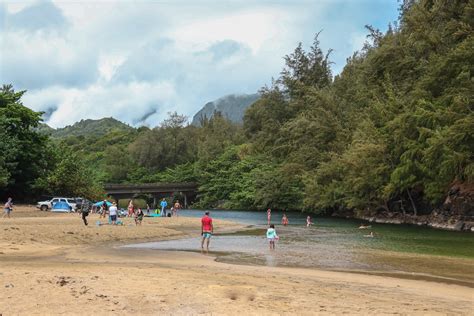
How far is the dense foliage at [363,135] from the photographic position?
48781 millimetres

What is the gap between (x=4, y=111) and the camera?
202 ft

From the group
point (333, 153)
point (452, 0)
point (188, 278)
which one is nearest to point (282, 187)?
point (333, 153)

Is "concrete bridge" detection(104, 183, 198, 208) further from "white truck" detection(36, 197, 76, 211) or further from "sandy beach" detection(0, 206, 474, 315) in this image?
"sandy beach" detection(0, 206, 474, 315)

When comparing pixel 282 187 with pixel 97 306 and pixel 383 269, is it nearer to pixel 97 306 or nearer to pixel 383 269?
pixel 383 269

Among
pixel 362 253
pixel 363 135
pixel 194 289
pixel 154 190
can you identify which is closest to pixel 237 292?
pixel 194 289

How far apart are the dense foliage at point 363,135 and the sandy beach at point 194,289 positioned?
31176mm

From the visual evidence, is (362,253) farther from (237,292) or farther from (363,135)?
(363,135)

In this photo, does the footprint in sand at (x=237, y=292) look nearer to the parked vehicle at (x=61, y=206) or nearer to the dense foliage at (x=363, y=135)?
the dense foliage at (x=363, y=135)

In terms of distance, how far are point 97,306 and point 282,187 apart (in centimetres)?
7889

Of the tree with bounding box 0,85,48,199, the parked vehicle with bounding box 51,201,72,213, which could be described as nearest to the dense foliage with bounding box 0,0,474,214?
the tree with bounding box 0,85,48,199

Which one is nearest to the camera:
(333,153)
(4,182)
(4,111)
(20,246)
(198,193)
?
(20,246)

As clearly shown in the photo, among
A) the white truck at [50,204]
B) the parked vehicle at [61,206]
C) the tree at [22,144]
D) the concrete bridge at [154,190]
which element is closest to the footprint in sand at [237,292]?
the parked vehicle at [61,206]

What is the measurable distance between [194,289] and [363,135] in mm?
52736

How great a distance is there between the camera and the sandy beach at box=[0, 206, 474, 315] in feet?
35.4
